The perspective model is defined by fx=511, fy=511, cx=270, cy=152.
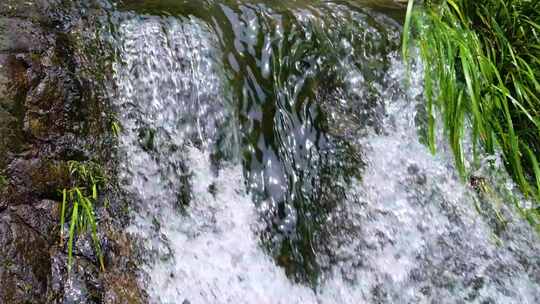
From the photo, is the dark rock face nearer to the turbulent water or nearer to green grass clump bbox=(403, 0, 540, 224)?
the turbulent water

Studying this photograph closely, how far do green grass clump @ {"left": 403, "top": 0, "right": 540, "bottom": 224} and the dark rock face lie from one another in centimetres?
174

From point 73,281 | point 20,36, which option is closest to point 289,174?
point 73,281

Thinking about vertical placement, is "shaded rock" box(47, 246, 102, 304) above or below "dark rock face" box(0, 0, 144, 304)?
below

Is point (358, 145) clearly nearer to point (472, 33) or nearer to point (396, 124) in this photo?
point (396, 124)

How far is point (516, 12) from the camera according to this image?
3029 mm

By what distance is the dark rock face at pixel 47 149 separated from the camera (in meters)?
2.17

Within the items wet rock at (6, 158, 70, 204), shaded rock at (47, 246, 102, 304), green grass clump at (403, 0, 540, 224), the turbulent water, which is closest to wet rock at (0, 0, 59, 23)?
the turbulent water

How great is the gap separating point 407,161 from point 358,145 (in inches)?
11.9

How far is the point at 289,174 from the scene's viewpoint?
2830 millimetres

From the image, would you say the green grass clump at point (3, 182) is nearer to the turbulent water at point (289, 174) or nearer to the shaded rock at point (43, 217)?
the shaded rock at point (43, 217)

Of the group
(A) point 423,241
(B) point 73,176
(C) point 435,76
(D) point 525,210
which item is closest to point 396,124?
(C) point 435,76

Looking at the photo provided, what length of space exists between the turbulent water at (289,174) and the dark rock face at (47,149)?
0.49ft

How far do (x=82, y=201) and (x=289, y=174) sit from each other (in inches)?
42.8

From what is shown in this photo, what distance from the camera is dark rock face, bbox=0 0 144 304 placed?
85.4 inches
